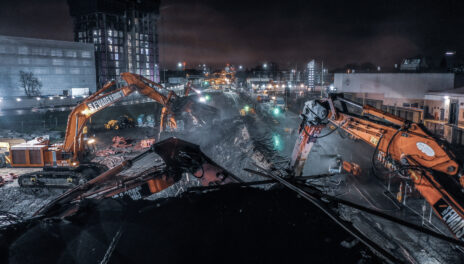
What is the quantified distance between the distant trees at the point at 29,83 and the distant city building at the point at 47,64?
66cm

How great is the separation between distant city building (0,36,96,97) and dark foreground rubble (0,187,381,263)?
5998 cm

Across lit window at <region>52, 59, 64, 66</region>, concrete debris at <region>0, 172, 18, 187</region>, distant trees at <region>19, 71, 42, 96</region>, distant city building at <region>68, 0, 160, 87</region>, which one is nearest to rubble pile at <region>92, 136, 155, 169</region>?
concrete debris at <region>0, 172, 18, 187</region>

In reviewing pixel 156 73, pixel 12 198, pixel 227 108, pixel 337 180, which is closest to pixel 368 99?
pixel 227 108

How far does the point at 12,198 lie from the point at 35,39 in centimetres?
5756

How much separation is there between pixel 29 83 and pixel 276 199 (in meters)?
64.5

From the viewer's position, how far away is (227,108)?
45.9 meters

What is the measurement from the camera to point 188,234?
415 cm

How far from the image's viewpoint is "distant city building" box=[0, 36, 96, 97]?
52.8 meters

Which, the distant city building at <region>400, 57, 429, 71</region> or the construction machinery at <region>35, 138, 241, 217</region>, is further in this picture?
the distant city building at <region>400, 57, 429, 71</region>

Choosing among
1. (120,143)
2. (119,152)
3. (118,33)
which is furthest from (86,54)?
(119,152)

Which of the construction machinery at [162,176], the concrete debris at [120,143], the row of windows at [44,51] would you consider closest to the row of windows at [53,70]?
the row of windows at [44,51]

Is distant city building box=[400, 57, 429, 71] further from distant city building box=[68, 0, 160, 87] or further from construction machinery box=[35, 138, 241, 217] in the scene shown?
distant city building box=[68, 0, 160, 87]

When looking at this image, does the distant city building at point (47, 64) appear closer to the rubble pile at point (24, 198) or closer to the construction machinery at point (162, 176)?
the rubble pile at point (24, 198)

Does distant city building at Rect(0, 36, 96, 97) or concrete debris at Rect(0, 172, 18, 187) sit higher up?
distant city building at Rect(0, 36, 96, 97)
